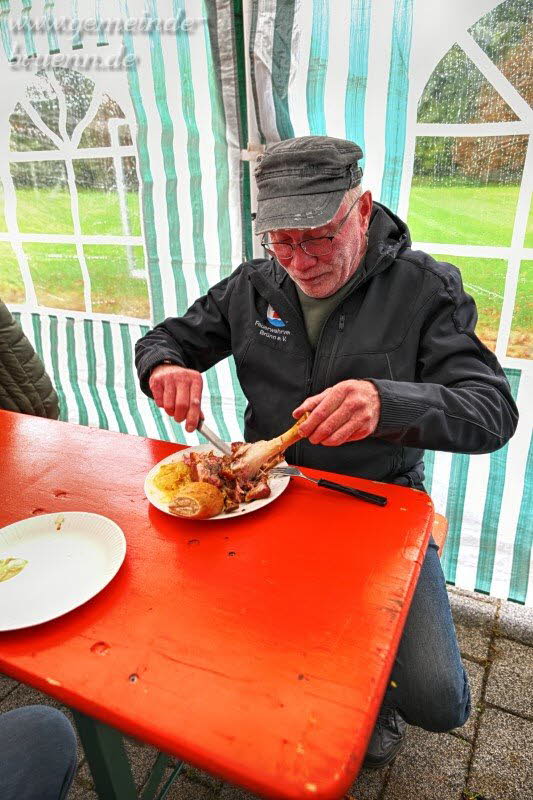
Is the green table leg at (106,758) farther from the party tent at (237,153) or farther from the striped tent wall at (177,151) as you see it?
the striped tent wall at (177,151)

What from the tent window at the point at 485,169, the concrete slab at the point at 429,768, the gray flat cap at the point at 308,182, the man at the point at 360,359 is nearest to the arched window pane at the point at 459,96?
the tent window at the point at 485,169

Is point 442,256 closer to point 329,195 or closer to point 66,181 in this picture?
point 329,195

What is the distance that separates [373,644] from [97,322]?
3.17 meters

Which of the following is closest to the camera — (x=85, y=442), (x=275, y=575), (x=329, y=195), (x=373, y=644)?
(x=373, y=644)

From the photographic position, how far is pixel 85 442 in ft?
5.92

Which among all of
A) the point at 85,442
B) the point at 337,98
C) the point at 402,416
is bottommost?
the point at 85,442

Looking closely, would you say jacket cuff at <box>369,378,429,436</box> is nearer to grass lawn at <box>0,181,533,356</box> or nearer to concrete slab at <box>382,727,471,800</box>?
Result: grass lawn at <box>0,181,533,356</box>

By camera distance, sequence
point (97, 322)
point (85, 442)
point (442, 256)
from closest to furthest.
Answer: point (85, 442), point (442, 256), point (97, 322)

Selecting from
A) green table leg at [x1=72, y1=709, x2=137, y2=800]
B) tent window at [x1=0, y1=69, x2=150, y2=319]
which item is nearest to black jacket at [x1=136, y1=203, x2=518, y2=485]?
green table leg at [x1=72, y1=709, x2=137, y2=800]

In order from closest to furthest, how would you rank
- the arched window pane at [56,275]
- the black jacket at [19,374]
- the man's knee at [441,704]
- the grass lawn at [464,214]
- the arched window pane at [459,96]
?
the man's knee at [441,704] < the arched window pane at [459,96] < the grass lawn at [464,214] < the black jacket at [19,374] < the arched window pane at [56,275]

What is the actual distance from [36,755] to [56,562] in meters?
0.42

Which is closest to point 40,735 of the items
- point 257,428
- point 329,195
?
point 257,428

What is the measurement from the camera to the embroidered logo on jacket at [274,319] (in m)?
1.97

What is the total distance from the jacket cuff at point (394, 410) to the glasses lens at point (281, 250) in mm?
665
